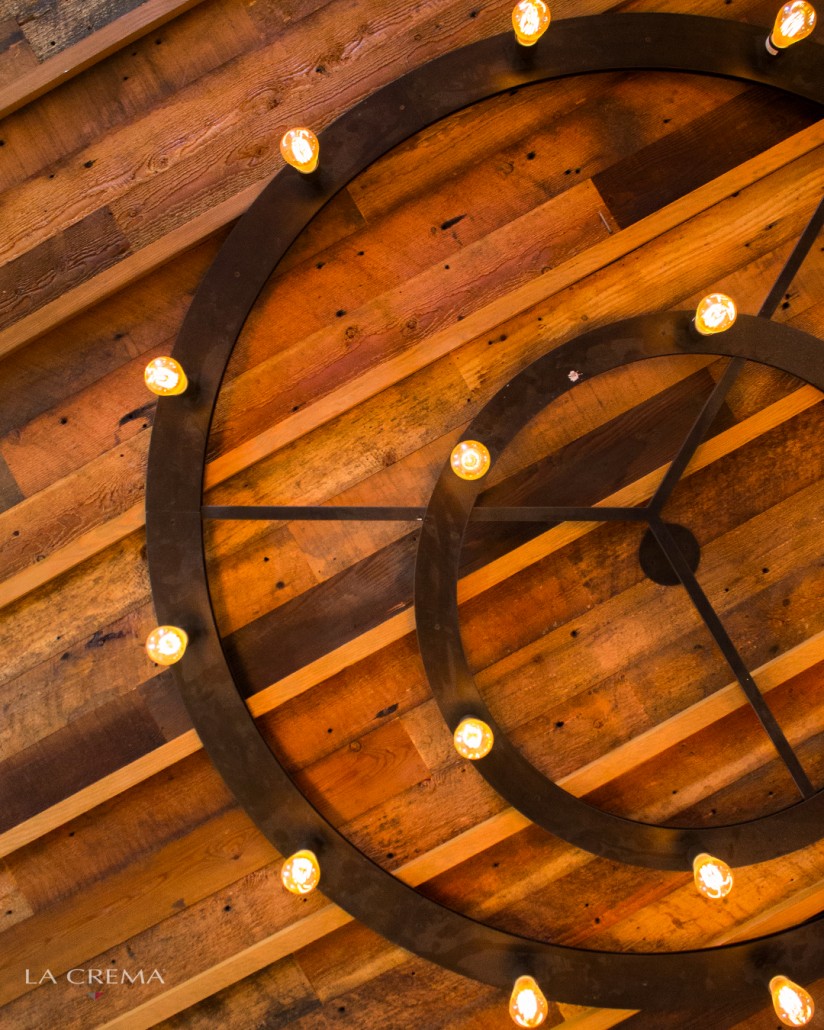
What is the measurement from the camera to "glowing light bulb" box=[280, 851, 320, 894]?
3.38 meters

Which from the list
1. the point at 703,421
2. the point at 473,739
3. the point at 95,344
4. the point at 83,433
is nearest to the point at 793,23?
the point at 703,421

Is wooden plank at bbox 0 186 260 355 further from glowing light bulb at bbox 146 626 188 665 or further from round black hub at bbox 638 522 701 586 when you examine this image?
round black hub at bbox 638 522 701 586

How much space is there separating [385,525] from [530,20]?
2714mm

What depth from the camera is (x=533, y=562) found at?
3727 mm

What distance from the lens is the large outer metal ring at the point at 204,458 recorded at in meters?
3.61

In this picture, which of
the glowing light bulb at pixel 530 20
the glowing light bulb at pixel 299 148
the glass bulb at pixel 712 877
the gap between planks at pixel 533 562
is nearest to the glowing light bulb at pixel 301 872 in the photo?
the gap between planks at pixel 533 562

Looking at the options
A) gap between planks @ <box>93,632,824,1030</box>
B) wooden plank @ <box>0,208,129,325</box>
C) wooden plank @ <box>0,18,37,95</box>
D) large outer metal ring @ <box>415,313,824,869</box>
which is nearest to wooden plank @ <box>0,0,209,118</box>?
wooden plank @ <box>0,18,37,95</box>

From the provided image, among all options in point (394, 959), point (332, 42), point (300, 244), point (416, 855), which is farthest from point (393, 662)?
point (332, 42)

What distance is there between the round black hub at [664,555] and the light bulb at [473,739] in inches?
54.0

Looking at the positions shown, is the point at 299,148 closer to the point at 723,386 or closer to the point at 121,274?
the point at 121,274

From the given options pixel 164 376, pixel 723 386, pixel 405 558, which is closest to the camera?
pixel 164 376

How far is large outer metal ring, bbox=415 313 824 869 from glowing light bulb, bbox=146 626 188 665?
4.14 feet

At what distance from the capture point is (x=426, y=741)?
152 inches

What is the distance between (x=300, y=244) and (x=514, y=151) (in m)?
1.38
